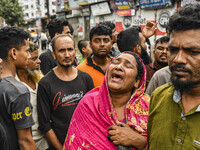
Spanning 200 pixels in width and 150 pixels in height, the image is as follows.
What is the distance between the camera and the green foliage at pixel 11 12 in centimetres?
2350

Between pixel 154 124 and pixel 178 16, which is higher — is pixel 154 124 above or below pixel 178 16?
below

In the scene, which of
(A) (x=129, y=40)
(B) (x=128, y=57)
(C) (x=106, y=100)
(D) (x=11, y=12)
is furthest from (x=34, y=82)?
(D) (x=11, y=12)

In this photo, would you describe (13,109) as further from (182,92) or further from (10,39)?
(182,92)

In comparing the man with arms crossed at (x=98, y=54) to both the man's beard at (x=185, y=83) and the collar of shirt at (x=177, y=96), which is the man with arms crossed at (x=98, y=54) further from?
the man's beard at (x=185, y=83)

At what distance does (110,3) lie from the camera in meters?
16.9

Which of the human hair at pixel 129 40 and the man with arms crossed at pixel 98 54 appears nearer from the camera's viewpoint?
the man with arms crossed at pixel 98 54

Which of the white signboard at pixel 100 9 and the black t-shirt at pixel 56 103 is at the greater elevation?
the white signboard at pixel 100 9

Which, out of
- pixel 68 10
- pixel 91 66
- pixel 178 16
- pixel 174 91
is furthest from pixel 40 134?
pixel 68 10

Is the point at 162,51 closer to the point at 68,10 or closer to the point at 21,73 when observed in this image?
the point at 21,73

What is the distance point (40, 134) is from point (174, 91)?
1.71m

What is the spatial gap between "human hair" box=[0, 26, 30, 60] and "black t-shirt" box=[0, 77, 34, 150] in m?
0.36

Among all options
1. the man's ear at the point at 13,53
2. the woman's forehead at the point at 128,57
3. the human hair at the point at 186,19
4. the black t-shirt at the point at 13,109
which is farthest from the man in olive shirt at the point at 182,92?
the man's ear at the point at 13,53

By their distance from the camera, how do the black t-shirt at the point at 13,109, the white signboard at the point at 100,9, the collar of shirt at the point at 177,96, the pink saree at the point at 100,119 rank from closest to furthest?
1. the collar of shirt at the point at 177,96
2. the black t-shirt at the point at 13,109
3. the pink saree at the point at 100,119
4. the white signboard at the point at 100,9

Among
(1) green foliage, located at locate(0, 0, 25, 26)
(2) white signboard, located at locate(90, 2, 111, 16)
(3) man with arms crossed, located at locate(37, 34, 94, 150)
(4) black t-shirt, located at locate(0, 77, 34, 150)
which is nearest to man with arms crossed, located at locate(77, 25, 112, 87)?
(3) man with arms crossed, located at locate(37, 34, 94, 150)
